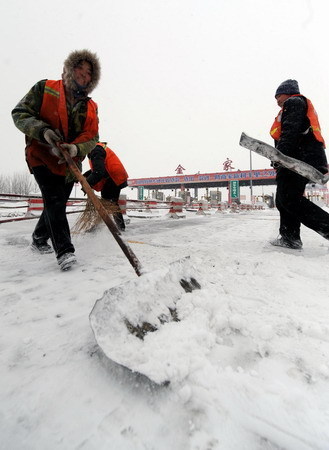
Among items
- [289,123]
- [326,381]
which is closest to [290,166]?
[289,123]

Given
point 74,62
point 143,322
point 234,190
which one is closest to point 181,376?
point 143,322

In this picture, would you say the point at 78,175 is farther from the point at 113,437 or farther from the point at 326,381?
the point at 326,381

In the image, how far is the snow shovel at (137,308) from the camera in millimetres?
929

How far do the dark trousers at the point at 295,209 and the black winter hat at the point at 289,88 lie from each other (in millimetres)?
880

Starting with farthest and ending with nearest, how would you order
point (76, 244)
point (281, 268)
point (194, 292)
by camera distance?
point (76, 244), point (281, 268), point (194, 292)

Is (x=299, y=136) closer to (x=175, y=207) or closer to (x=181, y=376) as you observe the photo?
(x=181, y=376)

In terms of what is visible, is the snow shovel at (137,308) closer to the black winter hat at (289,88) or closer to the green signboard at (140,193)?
the black winter hat at (289,88)

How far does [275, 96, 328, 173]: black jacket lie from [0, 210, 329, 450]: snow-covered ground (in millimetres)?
1811

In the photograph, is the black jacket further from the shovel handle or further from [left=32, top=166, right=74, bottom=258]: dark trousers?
[left=32, top=166, right=74, bottom=258]: dark trousers

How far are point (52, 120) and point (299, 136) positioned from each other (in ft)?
8.30

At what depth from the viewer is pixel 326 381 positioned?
2.66 ft

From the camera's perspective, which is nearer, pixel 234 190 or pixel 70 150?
pixel 70 150

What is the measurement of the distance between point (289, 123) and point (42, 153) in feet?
8.24

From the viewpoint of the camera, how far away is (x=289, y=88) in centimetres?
292
